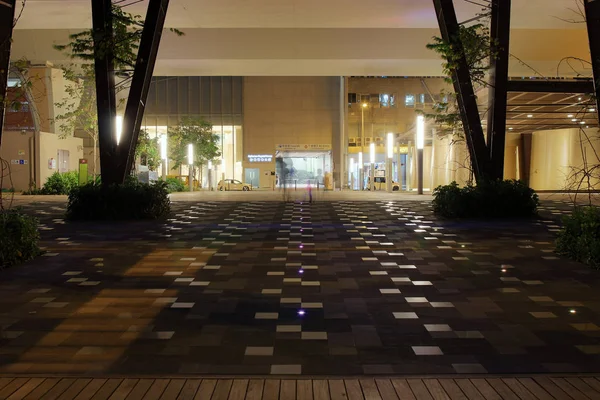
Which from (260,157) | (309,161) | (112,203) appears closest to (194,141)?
(260,157)

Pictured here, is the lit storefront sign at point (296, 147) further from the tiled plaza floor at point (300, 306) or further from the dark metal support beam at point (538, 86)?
the tiled plaza floor at point (300, 306)

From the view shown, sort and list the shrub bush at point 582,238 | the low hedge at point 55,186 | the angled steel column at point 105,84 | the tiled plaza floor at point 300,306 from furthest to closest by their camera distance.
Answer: the low hedge at point 55,186
the angled steel column at point 105,84
the shrub bush at point 582,238
the tiled plaza floor at point 300,306

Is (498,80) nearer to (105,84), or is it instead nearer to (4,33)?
(105,84)

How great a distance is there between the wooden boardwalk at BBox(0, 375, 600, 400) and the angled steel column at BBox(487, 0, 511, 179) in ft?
35.0

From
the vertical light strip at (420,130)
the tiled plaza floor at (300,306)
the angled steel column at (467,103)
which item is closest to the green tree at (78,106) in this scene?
the vertical light strip at (420,130)

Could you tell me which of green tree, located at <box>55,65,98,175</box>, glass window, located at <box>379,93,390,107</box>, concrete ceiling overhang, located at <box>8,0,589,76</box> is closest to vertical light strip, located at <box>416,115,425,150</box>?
concrete ceiling overhang, located at <box>8,0,589,76</box>

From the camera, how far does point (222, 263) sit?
7.91 metres

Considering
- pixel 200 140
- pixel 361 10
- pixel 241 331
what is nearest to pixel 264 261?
pixel 241 331

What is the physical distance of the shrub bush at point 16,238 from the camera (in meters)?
7.48

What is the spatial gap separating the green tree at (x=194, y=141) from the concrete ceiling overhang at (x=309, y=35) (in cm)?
1444

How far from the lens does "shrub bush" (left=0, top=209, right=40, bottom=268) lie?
7.48 metres

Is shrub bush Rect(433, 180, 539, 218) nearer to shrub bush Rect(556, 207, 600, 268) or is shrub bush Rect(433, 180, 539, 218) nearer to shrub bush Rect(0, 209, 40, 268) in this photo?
shrub bush Rect(556, 207, 600, 268)

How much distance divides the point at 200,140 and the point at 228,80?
8814 mm

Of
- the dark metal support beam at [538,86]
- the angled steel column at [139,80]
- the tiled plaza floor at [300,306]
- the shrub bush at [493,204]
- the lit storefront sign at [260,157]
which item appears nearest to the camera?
the tiled plaza floor at [300,306]
